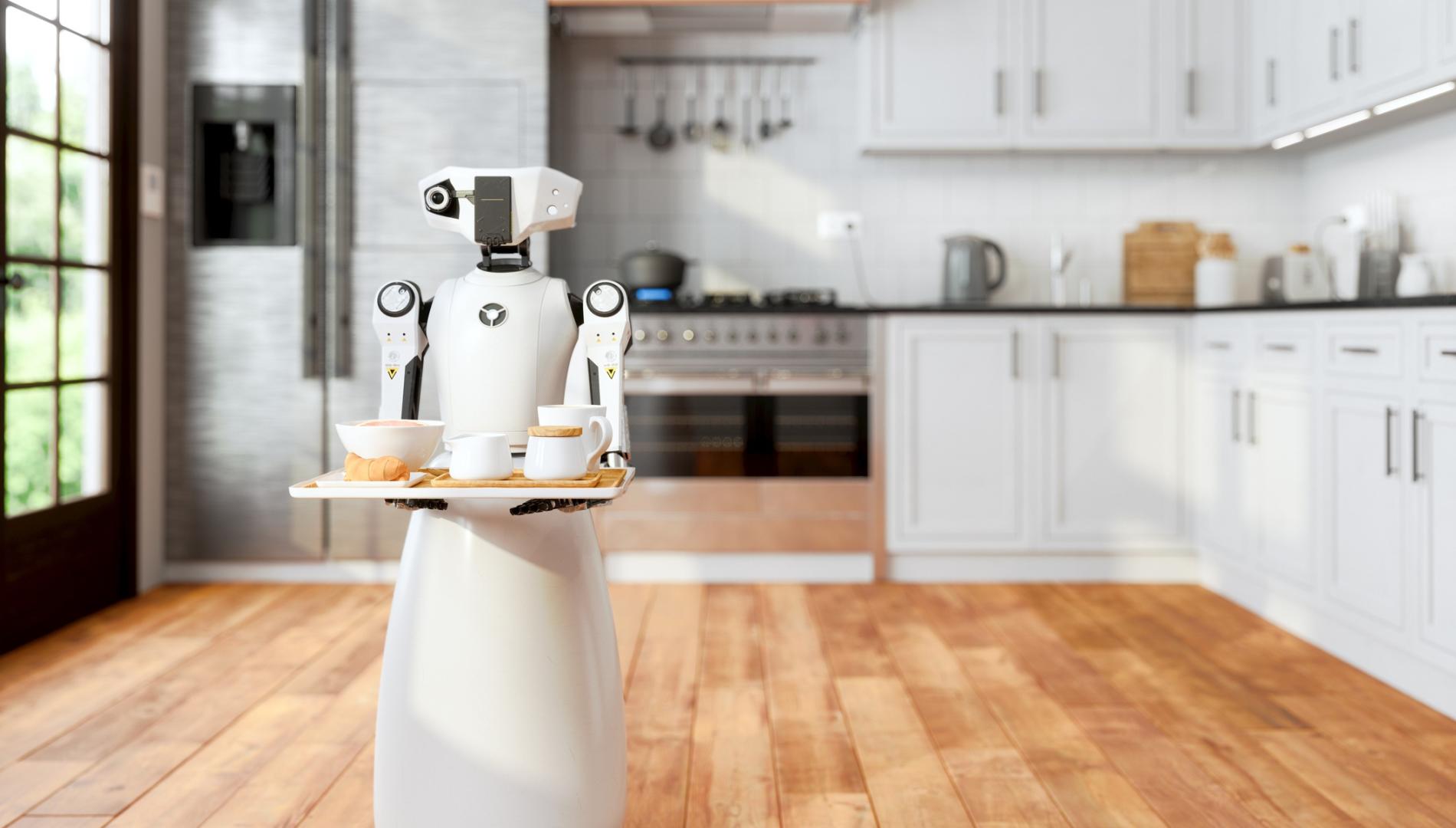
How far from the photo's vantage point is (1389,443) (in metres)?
2.77

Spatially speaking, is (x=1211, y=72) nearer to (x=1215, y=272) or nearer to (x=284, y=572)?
(x=1215, y=272)

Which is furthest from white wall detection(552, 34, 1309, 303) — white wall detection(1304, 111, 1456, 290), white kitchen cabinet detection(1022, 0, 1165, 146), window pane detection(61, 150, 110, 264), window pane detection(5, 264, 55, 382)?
window pane detection(5, 264, 55, 382)

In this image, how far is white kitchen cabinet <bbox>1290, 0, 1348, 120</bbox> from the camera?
3598 mm

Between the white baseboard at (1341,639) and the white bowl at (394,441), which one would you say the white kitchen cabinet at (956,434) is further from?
the white bowl at (394,441)

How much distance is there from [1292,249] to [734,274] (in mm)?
2137

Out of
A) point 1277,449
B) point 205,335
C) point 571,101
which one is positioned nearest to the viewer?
point 1277,449

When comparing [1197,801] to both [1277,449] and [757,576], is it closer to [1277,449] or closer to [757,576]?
[1277,449]

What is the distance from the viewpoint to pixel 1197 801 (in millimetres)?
2041

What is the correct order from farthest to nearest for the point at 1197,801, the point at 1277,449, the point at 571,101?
the point at 571,101 < the point at 1277,449 < the point at 1197,801

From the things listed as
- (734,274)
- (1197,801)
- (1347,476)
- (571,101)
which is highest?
(571,101)

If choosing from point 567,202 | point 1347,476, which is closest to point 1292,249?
point 1347,476

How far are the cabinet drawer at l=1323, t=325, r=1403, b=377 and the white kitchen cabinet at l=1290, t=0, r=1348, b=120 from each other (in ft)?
3.51

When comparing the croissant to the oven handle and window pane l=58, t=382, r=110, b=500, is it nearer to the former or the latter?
window pane l=58, t=382, r=110, b=500

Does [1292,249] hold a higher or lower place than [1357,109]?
lower
